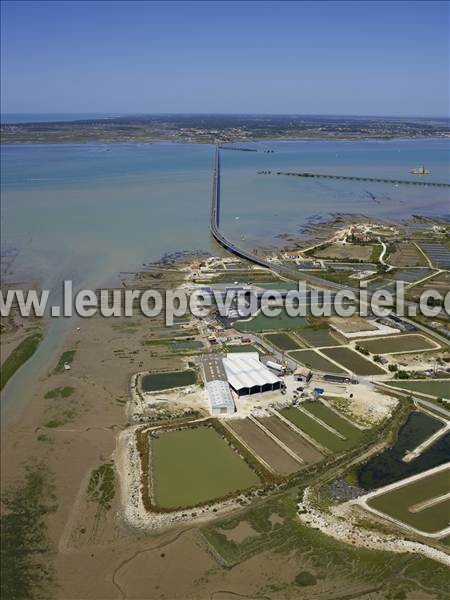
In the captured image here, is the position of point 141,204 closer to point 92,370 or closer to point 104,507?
point 92,370

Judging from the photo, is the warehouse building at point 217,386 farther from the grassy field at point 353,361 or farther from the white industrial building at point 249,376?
the grassy field at point 353,361

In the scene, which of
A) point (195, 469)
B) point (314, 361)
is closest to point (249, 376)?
point (314, 361)

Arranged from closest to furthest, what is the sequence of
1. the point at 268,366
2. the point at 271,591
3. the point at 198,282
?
the point at 271,591 < the point at 268,366 < the point at 198,282

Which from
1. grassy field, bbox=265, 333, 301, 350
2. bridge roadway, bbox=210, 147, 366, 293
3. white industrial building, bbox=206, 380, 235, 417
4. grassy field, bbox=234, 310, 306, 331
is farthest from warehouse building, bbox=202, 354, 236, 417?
bridge roadway, bbox=210, 147, 366, 293

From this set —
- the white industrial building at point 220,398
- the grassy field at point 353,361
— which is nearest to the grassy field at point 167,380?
the white industrial building at point 220,398

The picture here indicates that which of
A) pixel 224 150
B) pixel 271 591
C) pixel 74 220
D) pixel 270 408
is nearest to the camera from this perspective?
pixel 271 591

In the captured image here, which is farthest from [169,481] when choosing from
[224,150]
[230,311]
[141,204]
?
[224,150]

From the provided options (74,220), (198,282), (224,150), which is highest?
(224,150)
